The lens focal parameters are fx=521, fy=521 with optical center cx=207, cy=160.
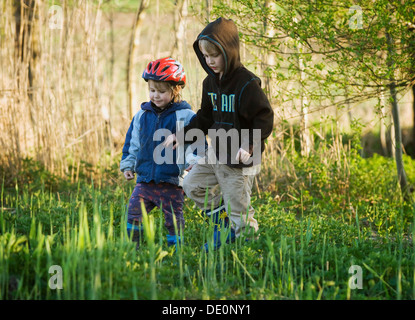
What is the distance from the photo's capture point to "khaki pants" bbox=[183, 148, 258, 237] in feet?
11.4

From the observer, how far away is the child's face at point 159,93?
11.8 feet

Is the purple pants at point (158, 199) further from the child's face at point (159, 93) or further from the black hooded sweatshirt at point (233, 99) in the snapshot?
the child's face at point (159, 93)

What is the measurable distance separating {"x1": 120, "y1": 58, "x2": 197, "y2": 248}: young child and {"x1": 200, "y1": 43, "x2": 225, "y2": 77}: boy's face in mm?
270


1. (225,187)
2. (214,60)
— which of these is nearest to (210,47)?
(214,60)

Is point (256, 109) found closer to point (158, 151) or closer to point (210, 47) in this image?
point (210, 47)

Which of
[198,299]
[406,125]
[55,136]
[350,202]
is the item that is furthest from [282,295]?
[406,125]

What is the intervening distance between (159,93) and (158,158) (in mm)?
450

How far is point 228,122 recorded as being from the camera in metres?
3.44

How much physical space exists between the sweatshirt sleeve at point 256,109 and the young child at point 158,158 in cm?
52

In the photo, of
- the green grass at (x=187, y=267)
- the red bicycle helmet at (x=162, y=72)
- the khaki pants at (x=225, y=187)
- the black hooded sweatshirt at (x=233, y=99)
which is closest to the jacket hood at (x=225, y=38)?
the black hooded sweatshirt at (x=233, y=99)

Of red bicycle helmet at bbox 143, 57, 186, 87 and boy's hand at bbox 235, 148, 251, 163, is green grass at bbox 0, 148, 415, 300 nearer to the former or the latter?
boy's hand at bbox 235, 148, 251, 163

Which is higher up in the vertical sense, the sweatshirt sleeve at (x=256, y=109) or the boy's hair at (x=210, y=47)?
the boy's hair at (x=210, y=47)

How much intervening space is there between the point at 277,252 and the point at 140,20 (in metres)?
→ 5.39

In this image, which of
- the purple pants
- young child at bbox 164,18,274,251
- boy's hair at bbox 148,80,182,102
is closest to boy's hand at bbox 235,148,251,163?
young child at bbox 164,18,274,251
